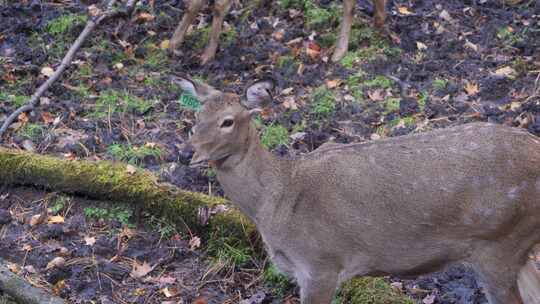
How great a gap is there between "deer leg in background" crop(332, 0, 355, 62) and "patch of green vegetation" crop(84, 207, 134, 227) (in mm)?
3300

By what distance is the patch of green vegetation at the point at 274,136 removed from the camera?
759cm

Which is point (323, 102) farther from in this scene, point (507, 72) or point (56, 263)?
point (56, 263)

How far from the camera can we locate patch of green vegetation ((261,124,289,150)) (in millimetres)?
7590

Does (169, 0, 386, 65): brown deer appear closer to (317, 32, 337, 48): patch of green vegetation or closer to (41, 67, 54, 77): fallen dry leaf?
(317, 32, 337, 48): patch of green vegetation

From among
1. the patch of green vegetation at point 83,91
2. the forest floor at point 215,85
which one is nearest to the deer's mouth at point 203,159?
the forest floor at point 215,85

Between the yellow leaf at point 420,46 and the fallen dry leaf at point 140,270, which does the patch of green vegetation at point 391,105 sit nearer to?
the yellow leaf at point 420,46

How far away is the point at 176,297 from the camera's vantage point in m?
6.04

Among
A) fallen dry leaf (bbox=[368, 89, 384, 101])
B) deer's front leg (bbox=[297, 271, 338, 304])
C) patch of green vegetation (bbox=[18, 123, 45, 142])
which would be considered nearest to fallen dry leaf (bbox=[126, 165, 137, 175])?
patch of green vegetation (bbox=[18, 123, 45, 142])

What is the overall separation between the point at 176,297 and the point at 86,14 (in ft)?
17.0

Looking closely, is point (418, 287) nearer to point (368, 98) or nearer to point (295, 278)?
point (295, 278)

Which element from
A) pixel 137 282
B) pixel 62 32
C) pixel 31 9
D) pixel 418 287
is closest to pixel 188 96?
pixel 137 282

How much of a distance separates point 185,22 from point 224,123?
A: 192 inches

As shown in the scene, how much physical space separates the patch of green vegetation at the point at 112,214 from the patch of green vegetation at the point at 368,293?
1.83m

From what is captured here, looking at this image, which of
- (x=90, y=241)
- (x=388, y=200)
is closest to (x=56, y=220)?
(x=90, y=241)
